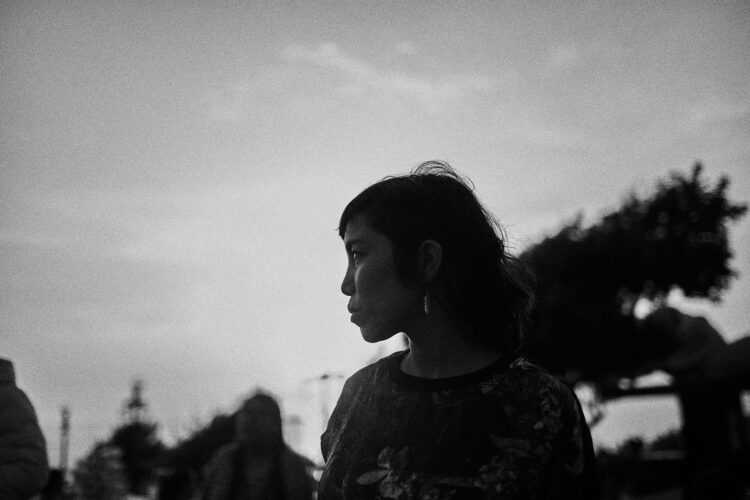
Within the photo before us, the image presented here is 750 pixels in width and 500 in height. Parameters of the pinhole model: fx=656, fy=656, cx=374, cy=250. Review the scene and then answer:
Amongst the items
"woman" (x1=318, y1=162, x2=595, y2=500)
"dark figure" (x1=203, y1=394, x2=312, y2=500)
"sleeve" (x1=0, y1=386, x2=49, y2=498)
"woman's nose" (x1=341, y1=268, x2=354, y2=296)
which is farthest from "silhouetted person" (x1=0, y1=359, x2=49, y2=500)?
"dark figure" (x1=203, y1=394, x2=312, y2=500)

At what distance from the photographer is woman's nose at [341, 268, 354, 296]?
1.84 meters

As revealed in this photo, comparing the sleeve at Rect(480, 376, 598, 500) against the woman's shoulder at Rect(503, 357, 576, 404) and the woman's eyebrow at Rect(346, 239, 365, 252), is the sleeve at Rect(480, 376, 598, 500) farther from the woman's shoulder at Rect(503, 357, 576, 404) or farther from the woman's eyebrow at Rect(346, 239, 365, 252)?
the woman's eyebrow at Rect(346, 239, 365, 252)

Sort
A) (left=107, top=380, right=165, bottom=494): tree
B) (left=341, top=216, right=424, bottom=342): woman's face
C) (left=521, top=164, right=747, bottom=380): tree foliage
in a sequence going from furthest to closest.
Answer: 1. (left=107, top=380, right=165, bottom=494): tree
2. (left=521, top=164, right=747, bottom=380): tree foliage
3. (left=341, top=216, right=424, bottom=342): woman's face

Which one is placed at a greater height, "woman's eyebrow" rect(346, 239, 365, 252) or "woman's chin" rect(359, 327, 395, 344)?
"woman's eyebrow" rect(346, 239, 365, 252)

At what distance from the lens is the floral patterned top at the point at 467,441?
1462 mm

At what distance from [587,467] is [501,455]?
0.19m

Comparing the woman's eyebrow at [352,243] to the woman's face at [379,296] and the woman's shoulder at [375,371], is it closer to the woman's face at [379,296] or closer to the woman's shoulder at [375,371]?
the woman's face at [379,296]

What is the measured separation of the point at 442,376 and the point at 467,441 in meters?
0.23

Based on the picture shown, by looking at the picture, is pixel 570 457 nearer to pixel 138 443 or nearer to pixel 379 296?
pixel 379 296

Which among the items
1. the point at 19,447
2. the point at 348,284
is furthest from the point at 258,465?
the point at 348,284

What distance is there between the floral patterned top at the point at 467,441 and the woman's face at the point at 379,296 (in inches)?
6.2

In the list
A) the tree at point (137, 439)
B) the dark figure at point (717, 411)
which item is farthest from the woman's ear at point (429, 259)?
the tree at point (137, 439)

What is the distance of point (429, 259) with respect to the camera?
5.89 ft

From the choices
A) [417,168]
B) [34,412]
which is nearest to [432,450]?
[417,168]
